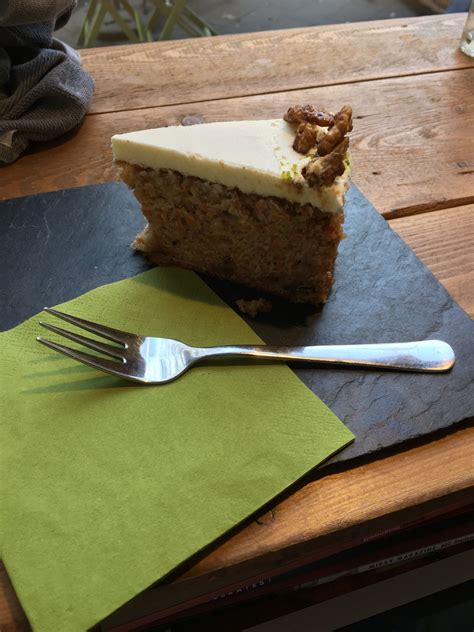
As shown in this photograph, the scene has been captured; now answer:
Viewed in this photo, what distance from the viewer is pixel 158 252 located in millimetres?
1133

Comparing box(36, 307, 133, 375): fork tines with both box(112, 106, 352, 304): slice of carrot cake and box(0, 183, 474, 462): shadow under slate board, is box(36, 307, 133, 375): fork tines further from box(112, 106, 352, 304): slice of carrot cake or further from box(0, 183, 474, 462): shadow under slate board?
box(112, 106, 352, 304): slice of carrot cake

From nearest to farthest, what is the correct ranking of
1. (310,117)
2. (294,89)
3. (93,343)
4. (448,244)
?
1. (93,343)
2. (310,117)
3. (448,244)
4. (294,89)

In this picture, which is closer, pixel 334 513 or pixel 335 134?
pixel 334 513

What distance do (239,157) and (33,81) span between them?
0.64m

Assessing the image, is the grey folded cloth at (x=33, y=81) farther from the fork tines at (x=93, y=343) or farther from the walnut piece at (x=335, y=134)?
the walnut piece at (x=335, y=134)

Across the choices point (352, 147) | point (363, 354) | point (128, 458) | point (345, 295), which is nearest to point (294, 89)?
point (352, 147)

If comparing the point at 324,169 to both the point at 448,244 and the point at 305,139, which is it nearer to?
the point at 305,139

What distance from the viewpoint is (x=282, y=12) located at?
12.1 feet

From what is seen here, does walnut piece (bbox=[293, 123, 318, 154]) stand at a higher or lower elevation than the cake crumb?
higher

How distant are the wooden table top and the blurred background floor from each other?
74.1 inches

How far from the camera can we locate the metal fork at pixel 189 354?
90 centimetres

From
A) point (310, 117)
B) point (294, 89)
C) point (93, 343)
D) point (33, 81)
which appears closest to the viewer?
point (93, 343)

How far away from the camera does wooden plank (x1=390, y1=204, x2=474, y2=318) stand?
1108 millimetres

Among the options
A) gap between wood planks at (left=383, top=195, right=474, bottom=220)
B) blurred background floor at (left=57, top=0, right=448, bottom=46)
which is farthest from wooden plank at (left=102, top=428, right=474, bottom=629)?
blurred background floor at (left=57, top=0, right=448, bottom=46)
